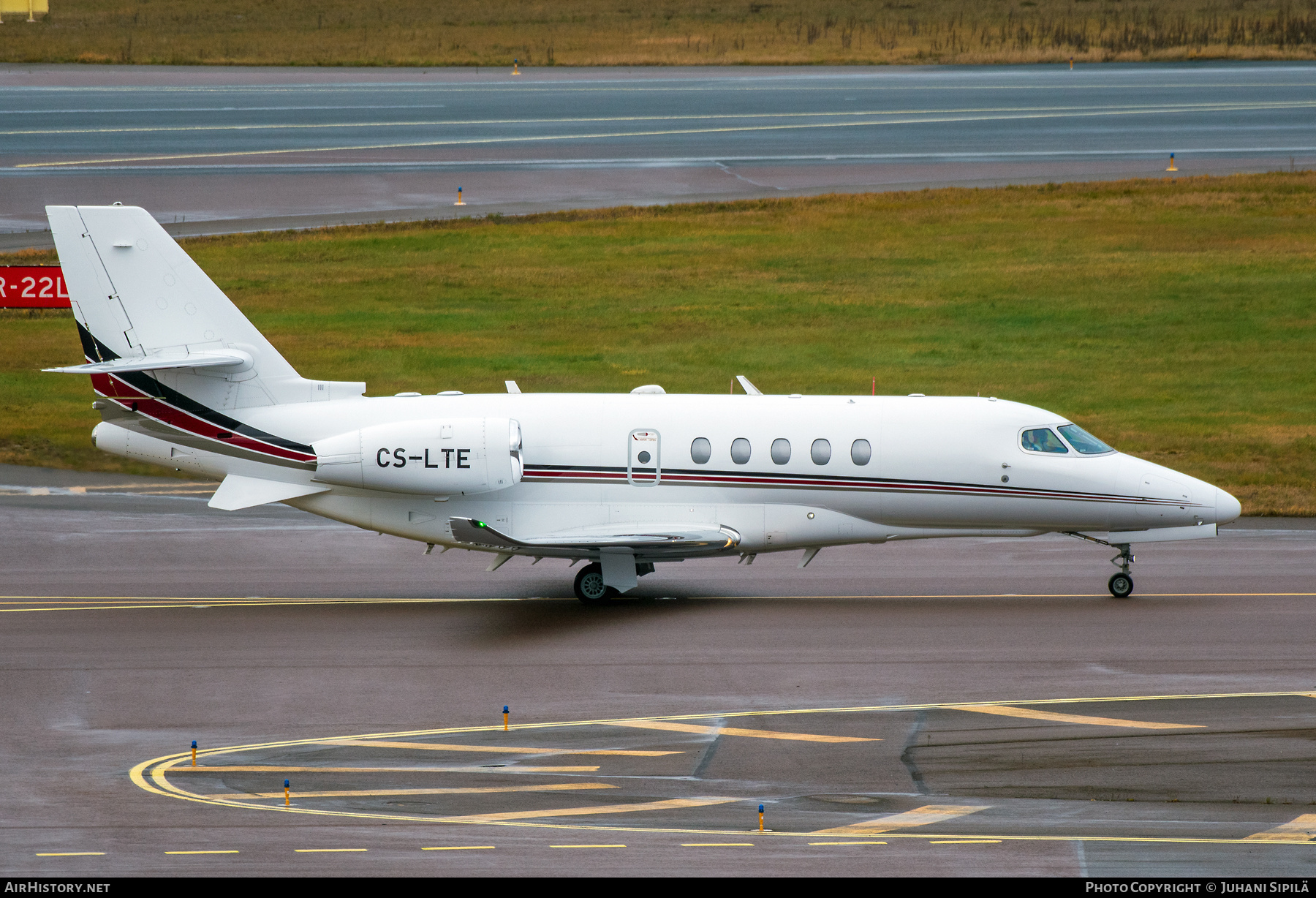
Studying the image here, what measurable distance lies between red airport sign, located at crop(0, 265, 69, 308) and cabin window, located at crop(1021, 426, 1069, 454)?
28.3 m

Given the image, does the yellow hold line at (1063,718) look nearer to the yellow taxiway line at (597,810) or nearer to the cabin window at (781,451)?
the yellow taxiway line at (597,810)

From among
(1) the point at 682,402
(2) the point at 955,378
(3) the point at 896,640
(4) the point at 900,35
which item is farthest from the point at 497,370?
(4) the point at 900,35

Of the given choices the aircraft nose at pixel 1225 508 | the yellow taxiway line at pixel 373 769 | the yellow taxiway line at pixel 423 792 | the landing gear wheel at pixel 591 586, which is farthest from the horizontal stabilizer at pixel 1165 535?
the yellow taxiway line at pixel 423 792

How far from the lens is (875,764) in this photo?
717 inches

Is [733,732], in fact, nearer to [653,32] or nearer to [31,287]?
[31,287]

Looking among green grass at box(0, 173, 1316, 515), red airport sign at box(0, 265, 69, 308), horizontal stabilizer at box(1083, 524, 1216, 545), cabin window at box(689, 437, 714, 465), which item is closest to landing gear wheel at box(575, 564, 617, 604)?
cabin window at box(689, 437, 714, 465)

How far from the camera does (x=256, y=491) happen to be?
2591cm

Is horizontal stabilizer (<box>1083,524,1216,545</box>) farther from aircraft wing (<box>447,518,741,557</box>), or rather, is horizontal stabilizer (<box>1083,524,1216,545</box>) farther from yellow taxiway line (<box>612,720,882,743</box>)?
yellow taxiway line (<box>612,720,882,743</box>)

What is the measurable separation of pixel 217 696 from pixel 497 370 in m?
22.3

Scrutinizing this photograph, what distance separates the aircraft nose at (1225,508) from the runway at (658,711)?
140 centimetres

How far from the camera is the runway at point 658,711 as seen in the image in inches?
622

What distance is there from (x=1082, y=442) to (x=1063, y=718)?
7.46 metres

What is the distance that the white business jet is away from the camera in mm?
25547

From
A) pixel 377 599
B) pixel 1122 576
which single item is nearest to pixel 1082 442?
pixel 1122 576
